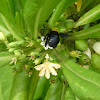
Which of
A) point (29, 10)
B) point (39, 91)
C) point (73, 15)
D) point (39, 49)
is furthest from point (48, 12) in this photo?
point (39, 91)

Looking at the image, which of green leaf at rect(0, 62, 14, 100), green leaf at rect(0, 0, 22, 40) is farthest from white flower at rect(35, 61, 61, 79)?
green leaf at rect(0, 62, 14, 100)

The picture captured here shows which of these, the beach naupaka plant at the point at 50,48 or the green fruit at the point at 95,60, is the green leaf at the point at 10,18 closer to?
the beach naupaka plant at the point at 50,48

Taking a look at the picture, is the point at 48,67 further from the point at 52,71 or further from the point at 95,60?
the point at 95,60

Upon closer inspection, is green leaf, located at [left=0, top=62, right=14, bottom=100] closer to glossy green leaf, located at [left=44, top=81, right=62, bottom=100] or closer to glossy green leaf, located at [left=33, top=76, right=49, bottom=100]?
glossy green leaf, located at [left=33, top=76, right=49, bottom=100]

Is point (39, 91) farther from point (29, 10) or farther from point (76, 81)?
point (29, 10)

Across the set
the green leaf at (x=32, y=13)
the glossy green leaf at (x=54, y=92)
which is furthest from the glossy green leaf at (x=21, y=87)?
the green leaf at (x=32, y=13)

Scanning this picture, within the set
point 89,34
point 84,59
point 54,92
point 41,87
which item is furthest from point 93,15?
point 41,87
